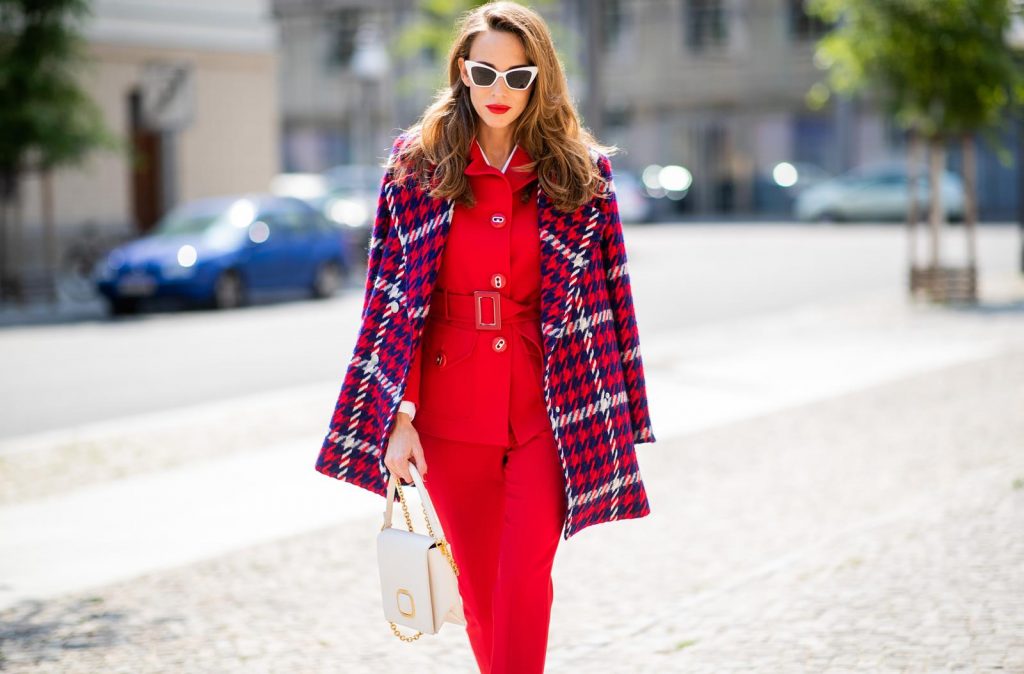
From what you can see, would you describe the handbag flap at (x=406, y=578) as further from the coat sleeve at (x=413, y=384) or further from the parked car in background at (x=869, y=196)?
the parked car in background at (x=869, y=196)

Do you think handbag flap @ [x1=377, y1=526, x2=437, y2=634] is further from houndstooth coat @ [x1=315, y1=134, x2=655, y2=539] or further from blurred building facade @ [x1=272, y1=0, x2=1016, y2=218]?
blurred building facade @ [x1=272, y1=0, x2=1016, y2=218]

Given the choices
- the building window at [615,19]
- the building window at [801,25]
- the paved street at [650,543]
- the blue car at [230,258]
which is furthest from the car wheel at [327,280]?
the building window at [615,19]

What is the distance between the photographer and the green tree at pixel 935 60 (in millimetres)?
15906

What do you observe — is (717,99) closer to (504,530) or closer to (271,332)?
(271,332)

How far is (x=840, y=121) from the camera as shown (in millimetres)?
44219

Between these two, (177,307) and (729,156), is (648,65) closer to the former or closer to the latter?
(729,156)

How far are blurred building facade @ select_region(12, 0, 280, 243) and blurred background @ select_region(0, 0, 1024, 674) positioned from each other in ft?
0.21

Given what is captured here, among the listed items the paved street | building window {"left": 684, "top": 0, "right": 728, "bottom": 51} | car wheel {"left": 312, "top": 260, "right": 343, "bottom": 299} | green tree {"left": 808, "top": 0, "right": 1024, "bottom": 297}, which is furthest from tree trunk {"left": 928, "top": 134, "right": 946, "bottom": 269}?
building window {"left": 684, "top": 0, "right": 728, "bottom": 51}

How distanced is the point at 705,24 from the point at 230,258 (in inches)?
1219

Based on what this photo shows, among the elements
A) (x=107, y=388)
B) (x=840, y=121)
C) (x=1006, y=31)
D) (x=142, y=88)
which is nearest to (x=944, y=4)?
(x=1006, y=31)

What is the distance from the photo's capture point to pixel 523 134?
11.9ft

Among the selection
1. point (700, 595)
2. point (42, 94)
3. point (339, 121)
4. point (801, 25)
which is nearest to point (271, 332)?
point (42, 94)

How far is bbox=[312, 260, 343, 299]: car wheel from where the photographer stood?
20438 millimetres

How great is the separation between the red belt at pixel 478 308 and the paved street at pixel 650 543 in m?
1.43
